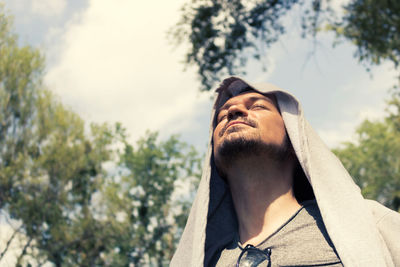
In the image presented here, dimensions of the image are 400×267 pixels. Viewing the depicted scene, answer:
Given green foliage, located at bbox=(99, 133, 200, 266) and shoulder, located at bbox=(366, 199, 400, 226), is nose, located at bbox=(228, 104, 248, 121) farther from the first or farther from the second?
green foliage, located at bbox=(99, 133, 200, 266)

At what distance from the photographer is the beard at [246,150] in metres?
2.48

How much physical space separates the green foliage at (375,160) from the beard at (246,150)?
2777cm

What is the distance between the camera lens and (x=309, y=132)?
2555mm

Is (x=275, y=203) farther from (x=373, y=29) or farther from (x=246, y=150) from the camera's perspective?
(x=373, y=29)

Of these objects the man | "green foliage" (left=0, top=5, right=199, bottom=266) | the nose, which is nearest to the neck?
the man

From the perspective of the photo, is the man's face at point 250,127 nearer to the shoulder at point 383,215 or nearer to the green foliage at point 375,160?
the shoulder at point 383,215

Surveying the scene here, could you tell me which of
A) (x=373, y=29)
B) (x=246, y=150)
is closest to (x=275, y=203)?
(x=246, y=150)

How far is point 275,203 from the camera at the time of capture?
2.53 meters

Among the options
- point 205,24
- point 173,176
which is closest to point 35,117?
point 173,176

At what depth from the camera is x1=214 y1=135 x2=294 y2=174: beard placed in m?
2.48

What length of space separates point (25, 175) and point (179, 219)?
9.59 m

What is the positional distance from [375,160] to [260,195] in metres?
31.4

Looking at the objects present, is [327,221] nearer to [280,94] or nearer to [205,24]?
[280,94]

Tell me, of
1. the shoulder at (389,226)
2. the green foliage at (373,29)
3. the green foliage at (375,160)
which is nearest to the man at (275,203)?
the shoulder at (389,226)
